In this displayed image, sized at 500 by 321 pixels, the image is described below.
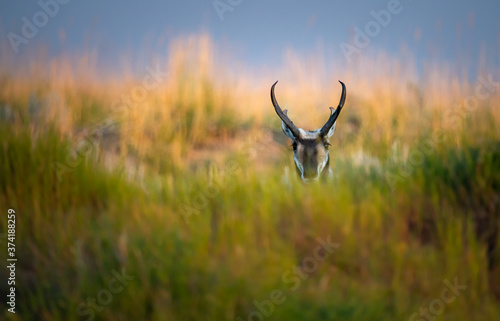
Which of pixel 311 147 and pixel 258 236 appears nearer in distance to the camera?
pixel 258 236

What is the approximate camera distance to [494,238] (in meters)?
3.06

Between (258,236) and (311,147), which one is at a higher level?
(311,147)

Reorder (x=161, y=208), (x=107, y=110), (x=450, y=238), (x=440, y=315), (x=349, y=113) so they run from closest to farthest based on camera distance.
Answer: (x=440, y=315) → (x=450, y=238) → (x=161, y=208) → (x=107, y=110) → (x=349, y=113)

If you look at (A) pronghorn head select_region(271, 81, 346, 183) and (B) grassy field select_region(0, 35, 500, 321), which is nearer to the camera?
(B) grassy field select_region(0, 35, 500, 321)

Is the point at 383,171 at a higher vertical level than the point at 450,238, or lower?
higher

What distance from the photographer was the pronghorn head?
439 cm

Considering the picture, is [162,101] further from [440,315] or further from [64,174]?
[440,315]

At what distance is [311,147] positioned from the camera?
14.9ft

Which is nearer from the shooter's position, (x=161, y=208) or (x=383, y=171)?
(x=161, y=208)

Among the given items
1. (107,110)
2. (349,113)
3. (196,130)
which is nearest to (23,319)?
(196,130)

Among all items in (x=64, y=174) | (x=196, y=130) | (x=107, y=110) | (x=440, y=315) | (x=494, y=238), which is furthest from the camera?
(x=107, y=110)

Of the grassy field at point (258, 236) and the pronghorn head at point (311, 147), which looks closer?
the grassy field at point (258, 236)

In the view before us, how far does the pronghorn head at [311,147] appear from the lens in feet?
14.4

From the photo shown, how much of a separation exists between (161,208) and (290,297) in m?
1.40
